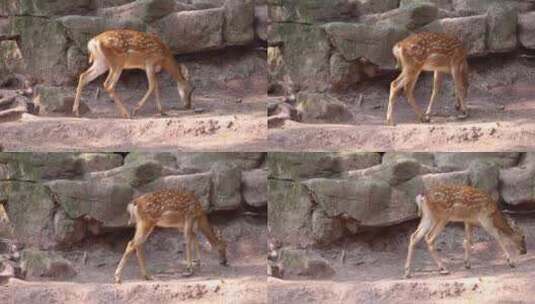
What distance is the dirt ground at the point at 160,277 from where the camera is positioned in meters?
8.98

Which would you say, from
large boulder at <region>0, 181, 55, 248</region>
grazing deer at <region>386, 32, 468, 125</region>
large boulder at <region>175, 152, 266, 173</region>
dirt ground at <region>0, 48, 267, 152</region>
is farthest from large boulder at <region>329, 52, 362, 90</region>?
large boulder at <region>0, 181, 55, 248</region>

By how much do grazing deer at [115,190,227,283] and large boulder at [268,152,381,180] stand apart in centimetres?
60

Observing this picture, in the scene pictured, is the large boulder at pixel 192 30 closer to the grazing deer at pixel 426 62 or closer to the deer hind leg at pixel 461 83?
the grazing deer at pixel 426 62

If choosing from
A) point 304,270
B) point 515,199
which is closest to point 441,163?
point 515,199

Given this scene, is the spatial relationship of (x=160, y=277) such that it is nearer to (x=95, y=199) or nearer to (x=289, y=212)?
(x=95, y=199)

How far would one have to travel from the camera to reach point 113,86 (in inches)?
357

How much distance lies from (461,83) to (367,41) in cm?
74

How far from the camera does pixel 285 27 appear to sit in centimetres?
939

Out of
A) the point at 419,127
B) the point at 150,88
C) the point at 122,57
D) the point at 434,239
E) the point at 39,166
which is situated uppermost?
the point at 122,57

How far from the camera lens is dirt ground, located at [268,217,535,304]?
8930 mm

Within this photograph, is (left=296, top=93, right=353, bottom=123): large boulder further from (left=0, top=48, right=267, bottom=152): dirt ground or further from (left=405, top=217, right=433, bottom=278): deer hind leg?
(left=405, top=217, right=433, bottom=278): deer hind leg

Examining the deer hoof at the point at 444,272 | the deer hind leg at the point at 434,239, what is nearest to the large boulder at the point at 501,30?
the deer hind leg at the point at 434,239

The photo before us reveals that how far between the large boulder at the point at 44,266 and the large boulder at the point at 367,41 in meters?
2.46

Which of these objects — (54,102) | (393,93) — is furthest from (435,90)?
(54,102)
